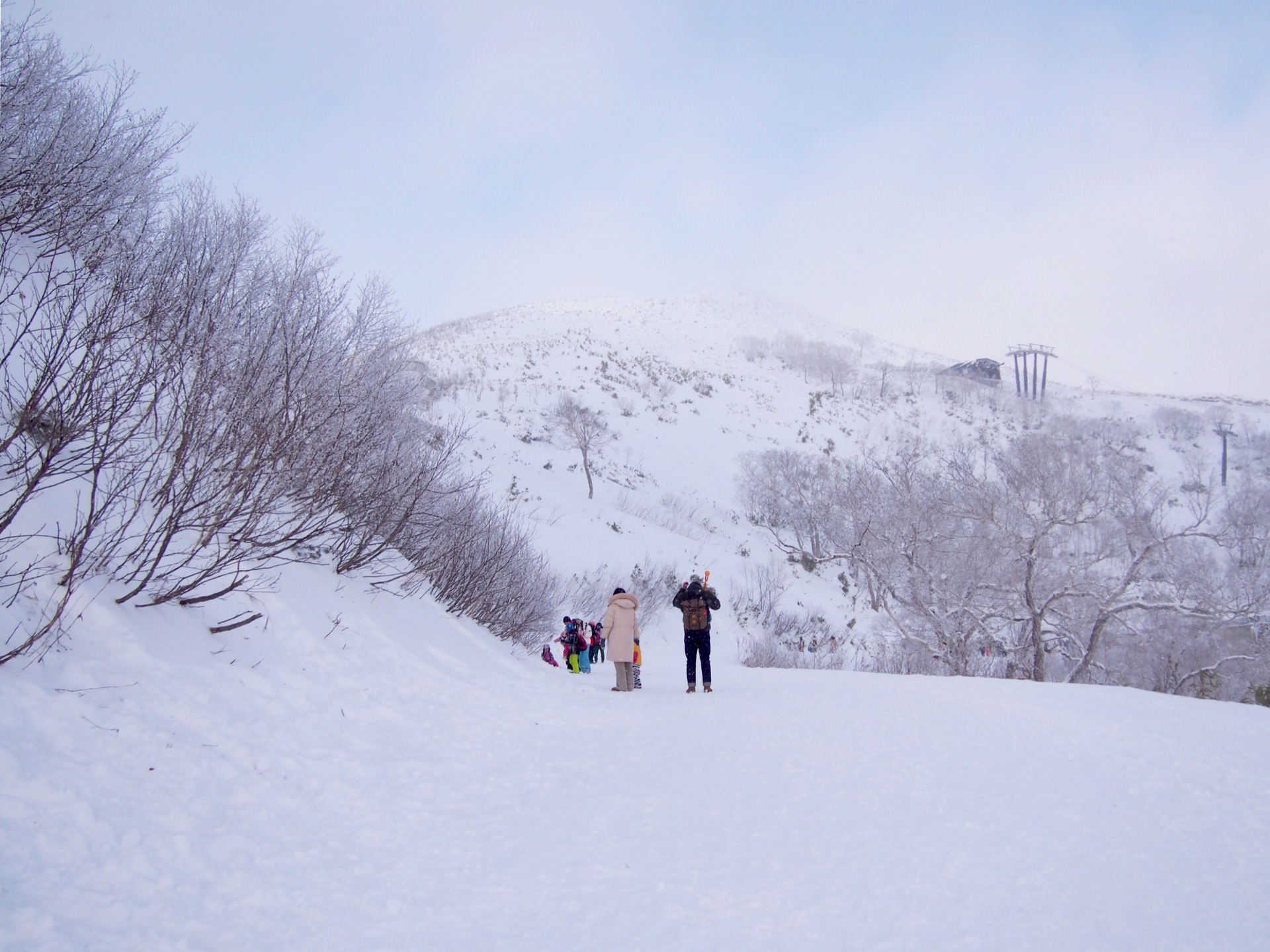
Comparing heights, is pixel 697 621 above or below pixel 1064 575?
above

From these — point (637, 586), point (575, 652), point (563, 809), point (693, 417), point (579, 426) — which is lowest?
point (575, 652)

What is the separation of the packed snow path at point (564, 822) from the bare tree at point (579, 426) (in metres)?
29.4

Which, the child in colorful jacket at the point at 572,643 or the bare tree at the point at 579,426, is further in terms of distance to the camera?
the bare tree at the point at 579,426

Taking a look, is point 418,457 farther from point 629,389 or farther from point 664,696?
point 629,389

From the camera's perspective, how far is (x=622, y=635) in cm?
995

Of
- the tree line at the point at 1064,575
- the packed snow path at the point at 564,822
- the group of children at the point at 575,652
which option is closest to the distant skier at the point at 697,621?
the group of children at the point at 575,652

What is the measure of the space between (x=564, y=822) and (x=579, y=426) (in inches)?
1349

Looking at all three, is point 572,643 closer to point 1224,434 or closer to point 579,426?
point 579,426

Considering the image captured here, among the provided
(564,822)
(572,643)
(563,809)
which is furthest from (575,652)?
(564,822)

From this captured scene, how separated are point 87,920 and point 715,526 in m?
34.7

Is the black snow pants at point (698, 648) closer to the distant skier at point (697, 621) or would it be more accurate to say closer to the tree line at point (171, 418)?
the distant skier at point (697, 621)

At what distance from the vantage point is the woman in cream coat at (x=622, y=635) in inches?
387

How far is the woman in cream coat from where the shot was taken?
9.84 metres

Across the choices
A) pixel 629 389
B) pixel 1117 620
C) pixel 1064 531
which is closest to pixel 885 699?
pixel 1064 531
